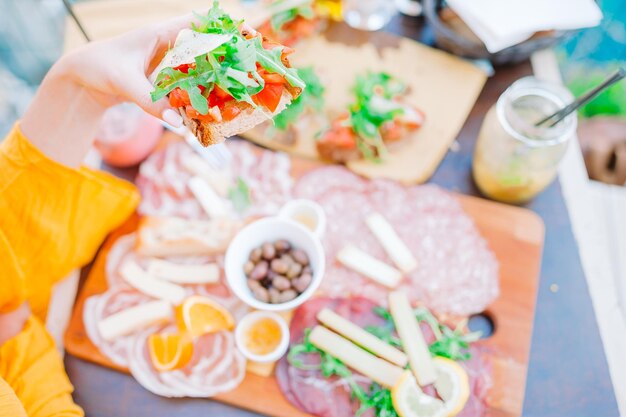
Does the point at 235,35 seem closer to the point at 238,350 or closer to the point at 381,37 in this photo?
the point at 238,350

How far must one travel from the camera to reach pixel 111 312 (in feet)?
4.47

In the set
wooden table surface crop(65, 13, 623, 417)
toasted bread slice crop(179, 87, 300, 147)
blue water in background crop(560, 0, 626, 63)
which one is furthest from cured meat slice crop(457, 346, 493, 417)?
blue water in background crop(560, 0, 626, 63)

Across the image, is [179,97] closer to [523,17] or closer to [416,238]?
[416,238]

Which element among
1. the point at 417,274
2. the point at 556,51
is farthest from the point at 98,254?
the point at 556,51

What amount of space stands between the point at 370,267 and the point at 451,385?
0.32 meters

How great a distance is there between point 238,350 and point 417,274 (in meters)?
0.46

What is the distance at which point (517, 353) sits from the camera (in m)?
1.33

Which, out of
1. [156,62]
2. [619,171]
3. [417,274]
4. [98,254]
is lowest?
[619,171]

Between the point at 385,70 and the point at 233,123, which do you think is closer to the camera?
the point at 233,123

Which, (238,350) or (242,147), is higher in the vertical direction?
(242,147)

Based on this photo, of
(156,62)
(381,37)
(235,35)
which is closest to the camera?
(235,35)

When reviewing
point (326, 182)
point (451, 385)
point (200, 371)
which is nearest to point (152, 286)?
point (200, 371)

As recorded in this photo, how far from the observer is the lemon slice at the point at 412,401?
119 cm

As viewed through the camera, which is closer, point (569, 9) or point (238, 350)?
point (238, 350)
